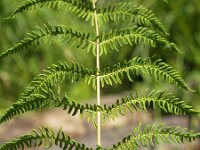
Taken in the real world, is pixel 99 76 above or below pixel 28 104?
above

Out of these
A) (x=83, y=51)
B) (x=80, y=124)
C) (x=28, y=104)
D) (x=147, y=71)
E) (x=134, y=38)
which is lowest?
(x=28, y=104)

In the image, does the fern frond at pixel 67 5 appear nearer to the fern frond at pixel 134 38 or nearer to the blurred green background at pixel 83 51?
the fern frond at pixel 134 38

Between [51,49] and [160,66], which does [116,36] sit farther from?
[51,49]

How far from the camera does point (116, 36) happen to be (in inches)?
62.0

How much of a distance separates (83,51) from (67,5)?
17.4ft

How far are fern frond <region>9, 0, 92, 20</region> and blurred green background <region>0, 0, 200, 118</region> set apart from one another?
4863 mm

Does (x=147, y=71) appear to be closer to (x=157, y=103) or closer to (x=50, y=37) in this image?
(x=157, y=103)

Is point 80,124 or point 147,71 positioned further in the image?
point 80,124

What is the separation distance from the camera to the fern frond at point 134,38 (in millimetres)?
1499

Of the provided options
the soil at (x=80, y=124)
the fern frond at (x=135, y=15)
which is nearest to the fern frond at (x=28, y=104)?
the fern frond at (x=135, y=15)

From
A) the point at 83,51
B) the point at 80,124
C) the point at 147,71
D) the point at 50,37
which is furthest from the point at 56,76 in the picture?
the point at 80,124

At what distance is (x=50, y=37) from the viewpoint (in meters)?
1.50

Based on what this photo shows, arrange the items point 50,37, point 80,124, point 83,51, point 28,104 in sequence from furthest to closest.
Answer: point 80,124, point 83,51, point 50,37, point 28,104

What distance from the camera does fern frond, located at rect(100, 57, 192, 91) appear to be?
1469 millimetres
